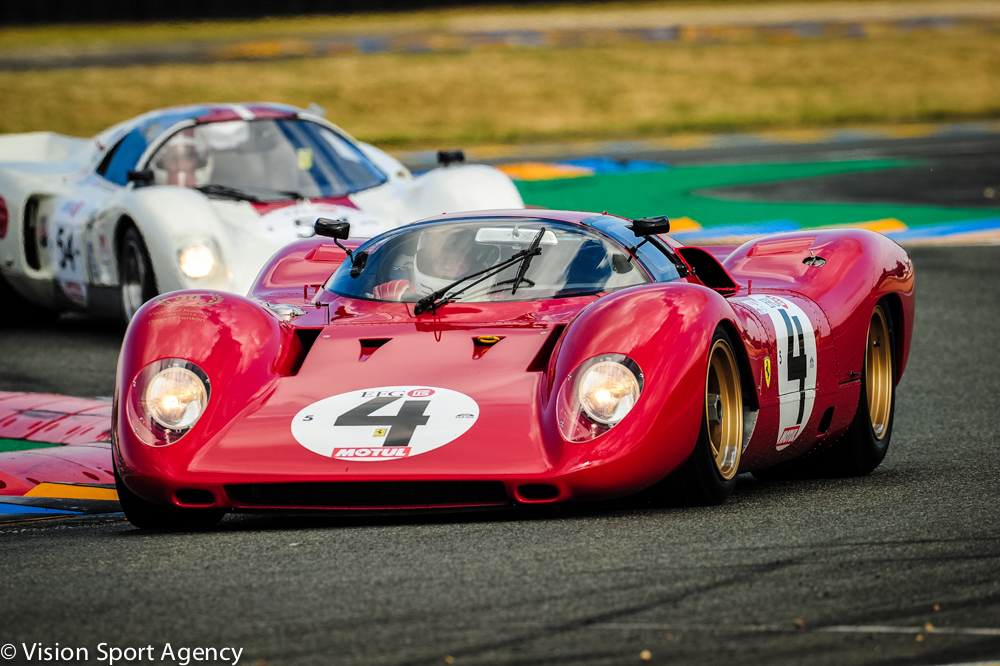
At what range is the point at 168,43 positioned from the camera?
3338cm

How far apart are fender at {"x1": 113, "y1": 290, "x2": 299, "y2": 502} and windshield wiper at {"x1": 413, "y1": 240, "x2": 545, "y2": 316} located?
475mm

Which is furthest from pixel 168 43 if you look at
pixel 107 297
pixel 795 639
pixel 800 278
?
pixel 795 639

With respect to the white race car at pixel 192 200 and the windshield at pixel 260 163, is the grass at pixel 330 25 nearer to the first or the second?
the white race car at pixel 192 200

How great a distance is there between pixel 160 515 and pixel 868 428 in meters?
2.78

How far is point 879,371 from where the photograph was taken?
6.44 meters

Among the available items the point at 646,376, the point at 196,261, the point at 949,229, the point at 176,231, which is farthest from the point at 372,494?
the point at 949,229

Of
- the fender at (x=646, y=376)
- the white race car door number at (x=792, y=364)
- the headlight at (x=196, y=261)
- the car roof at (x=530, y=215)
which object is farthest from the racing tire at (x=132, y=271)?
the fender at (x=646, y=376)

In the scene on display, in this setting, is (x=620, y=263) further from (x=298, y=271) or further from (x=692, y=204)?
(x=692, y=204)

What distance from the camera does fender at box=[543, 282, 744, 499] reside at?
4.56 metres

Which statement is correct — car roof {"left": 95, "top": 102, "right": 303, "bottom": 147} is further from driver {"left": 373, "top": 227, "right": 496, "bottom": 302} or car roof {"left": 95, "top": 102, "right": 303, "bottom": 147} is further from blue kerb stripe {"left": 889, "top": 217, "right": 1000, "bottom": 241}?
blue kerb stripe {"left": 889, "top": 217, "right": 1000, "bottom": 241}

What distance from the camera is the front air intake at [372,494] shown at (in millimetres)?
4551

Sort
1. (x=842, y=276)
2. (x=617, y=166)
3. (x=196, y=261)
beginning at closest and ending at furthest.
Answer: (x=842, y=276) → (x=196, y=261) → (x=617, y=166)

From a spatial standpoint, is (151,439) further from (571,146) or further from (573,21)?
(573,21)

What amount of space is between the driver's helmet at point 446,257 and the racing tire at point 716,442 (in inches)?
43.0
